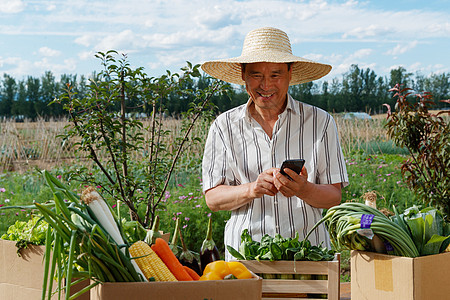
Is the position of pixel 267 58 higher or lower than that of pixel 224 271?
higher

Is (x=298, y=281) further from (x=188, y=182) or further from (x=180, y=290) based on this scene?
(x=188, y=182)

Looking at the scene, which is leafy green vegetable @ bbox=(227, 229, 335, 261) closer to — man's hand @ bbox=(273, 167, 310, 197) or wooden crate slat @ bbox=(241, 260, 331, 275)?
wooden crate slat @ bbox=(241, 260, 331, 275)

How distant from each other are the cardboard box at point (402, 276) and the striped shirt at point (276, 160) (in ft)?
2.59

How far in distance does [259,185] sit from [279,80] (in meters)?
0.53

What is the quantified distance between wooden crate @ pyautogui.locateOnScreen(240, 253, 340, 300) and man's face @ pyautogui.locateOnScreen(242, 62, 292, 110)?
92 cm

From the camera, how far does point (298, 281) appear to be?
140cm

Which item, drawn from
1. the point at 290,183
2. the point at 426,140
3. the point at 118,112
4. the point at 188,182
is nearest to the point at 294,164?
the point at 290,183

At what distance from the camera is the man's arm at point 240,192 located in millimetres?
1892

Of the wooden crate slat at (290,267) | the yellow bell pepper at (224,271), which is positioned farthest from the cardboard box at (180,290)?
the wooden crate slat at (290,267)

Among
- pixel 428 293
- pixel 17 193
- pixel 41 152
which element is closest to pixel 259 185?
pixel 428 293

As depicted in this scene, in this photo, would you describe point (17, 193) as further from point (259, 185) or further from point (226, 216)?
point (259, 185)

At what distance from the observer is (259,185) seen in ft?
6.24

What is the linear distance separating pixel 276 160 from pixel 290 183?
0.36m

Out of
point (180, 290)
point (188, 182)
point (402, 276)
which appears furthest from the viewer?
point (188, 182)
